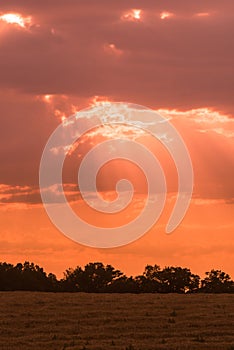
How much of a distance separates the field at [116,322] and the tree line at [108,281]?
2076cm

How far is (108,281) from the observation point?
91062mm

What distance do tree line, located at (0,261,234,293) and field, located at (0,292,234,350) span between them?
20.8m

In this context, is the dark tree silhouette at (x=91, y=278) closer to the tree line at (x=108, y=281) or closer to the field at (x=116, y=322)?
the tree line at (x=108, y=281)

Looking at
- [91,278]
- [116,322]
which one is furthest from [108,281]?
[116,322]

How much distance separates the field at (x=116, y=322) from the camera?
42.5 meters

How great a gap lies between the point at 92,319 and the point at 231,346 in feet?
39.5

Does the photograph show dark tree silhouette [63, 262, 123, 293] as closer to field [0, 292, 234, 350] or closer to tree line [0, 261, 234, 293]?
tree line [0, 261, 234, 293]

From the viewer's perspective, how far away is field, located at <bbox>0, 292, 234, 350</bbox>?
1672 inches

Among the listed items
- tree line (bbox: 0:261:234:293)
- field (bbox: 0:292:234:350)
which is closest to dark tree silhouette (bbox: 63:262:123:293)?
tree line (bbox: 0:261:234:293)

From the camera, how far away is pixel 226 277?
90438 mm

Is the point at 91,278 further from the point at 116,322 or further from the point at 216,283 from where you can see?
the point at 116,322

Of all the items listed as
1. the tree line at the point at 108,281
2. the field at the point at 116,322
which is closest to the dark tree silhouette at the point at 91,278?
the tree line at the point at 108,281

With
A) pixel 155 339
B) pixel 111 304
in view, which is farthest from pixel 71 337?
pixel 111 304

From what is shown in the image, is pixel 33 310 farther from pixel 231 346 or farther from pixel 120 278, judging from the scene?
pixel 120 278
